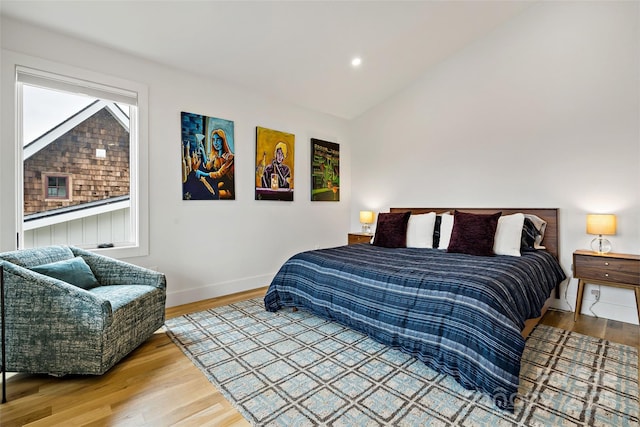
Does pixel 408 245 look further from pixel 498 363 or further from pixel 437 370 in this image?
pixel 498 363

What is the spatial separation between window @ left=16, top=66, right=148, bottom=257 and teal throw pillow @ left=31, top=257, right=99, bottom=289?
60 centimetres

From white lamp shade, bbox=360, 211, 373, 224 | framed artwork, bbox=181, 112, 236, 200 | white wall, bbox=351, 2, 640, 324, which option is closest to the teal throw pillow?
framed artwork, bbox=181, 112, 236, 200

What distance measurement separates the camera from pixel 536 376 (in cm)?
195

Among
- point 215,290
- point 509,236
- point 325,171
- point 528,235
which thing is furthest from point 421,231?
point 215,290

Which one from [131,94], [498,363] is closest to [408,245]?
[498,363]

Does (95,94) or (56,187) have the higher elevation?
(95,94)

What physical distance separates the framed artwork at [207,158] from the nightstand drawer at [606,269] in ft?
12.2

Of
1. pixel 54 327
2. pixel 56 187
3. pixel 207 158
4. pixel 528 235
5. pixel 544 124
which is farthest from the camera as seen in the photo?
pixel 207 158

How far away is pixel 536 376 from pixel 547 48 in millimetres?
3354

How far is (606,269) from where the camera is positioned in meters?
2.79

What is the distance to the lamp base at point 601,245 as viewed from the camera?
3.04 m

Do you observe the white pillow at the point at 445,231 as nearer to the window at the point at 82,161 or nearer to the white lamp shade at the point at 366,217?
the white lamp shade at the point at 366,217

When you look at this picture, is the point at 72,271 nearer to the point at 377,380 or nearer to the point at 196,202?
the point at 196,202

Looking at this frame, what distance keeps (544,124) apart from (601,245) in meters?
1.39
